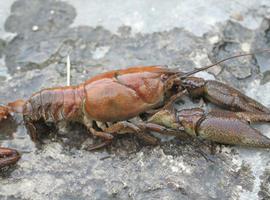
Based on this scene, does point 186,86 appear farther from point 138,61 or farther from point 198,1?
point 198,1

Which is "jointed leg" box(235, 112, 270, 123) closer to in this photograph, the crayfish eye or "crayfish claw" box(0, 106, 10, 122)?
the crayfish eye

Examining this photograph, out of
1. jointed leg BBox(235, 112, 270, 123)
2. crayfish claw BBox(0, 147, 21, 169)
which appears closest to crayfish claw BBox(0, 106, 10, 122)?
crayfish claw BBox(0, 147, 21, 169)

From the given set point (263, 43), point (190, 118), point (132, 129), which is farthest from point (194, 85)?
point (263, 43)

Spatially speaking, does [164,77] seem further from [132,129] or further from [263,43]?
[263,43]

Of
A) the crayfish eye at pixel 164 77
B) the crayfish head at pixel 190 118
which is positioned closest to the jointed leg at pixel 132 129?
the crayfish head at pixel 190 118

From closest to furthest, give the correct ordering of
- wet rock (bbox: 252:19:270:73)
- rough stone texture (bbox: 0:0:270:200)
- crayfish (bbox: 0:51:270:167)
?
1. rough stone texture (bbox: 0:0:270:200)
2. crayfish (bbox: 0:51:270:167)
3. wet rock (bbox: 252:19:270:73)

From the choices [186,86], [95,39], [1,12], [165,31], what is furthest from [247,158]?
[1,12]
